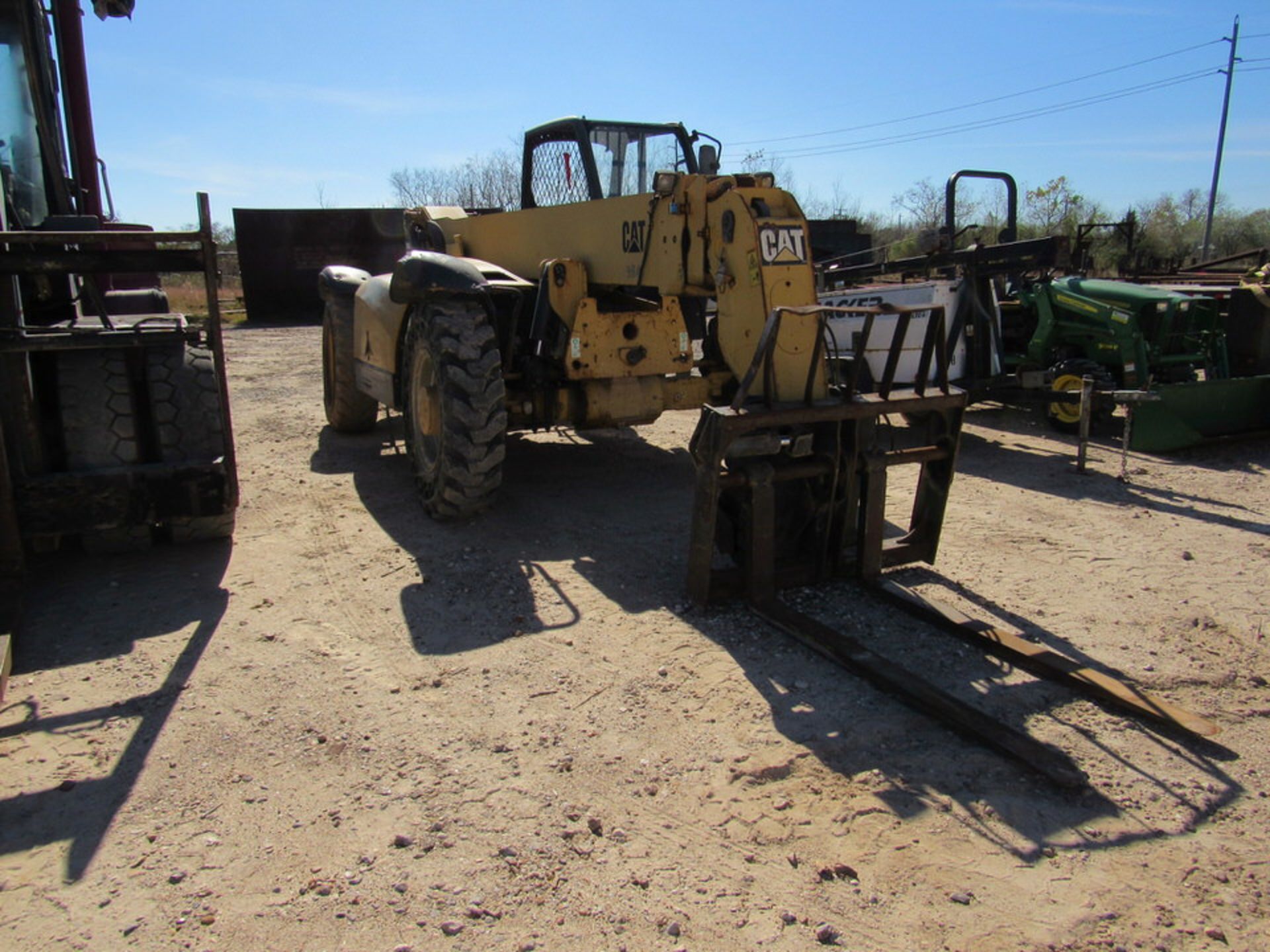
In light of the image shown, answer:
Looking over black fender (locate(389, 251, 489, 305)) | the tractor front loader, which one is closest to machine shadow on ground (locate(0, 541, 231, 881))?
black fender (locate(389, 251, 489, 305))

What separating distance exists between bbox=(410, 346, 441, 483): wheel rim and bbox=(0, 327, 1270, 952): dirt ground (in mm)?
643

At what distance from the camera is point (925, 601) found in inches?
177

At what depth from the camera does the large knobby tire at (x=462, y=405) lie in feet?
17.9

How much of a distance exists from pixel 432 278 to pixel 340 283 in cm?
272

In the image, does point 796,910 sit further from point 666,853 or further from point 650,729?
point 650,729

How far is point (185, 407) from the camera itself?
4.59m

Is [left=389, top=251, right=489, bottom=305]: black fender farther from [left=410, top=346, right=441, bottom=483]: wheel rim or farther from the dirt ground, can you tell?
the dirt ground

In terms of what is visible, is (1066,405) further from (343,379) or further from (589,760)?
(589,760)

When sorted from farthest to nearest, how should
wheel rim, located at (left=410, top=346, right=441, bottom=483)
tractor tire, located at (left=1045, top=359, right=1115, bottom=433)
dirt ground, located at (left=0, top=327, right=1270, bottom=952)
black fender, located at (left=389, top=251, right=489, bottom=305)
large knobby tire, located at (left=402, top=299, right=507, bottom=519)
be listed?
tractor tire, located at (left=1045, top=359, right=1115, bottom=433) → wheel rim, located at (left=410, top=346, right=441, bottom=483) → black fender, located at (left=389, top=251, right=489, bottom=305) → large knobby tire, located at (left=402, top=299, right=507, bottom=519) → dirt ground, located at (left=0, top=327, right=1270, bottom=952)

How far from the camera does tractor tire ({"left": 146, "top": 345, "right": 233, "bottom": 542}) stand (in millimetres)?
4543

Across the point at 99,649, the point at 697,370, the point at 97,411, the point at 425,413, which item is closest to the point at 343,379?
the point at 425,413

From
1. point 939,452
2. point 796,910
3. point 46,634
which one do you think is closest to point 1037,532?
point 939,452

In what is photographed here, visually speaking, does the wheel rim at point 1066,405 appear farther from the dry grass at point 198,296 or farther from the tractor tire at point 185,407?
the dry grass at point 198,296

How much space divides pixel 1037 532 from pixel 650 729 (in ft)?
11.8
